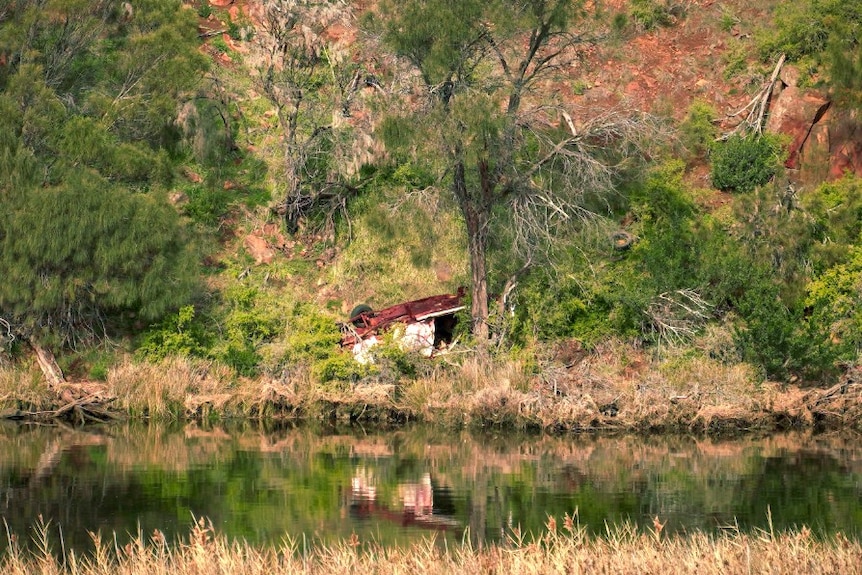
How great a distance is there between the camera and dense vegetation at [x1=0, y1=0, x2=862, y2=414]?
33.4 meters

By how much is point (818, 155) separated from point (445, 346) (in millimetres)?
12284

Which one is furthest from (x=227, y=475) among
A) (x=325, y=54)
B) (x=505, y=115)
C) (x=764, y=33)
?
(x=764, y=33)

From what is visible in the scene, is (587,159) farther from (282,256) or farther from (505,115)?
(282,256)

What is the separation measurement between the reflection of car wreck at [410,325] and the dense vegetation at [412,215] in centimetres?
79

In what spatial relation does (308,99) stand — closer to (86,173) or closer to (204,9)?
(204,9)

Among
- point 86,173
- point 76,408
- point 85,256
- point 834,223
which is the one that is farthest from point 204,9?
point 834,223

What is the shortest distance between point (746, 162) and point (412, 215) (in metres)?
11.4

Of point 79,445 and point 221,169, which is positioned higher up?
point 221,169

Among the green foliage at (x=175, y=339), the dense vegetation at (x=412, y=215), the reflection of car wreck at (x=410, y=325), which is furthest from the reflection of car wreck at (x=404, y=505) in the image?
the green foliage at (x=175, y=339)

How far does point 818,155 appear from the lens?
39.2 metres

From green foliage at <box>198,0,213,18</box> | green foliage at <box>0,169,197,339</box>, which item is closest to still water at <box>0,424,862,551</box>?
green foliage at <box>0,169,197,339</box>

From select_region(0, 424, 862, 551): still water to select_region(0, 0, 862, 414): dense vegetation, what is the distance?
3826 mm

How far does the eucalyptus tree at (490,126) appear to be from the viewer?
108ft

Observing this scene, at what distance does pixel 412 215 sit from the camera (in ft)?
114
